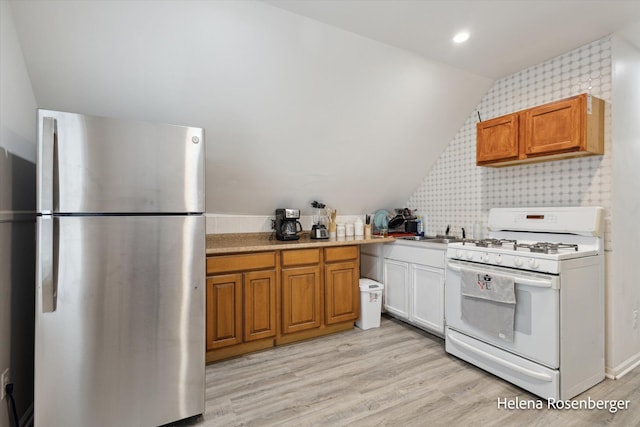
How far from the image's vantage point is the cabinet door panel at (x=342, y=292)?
3053mm

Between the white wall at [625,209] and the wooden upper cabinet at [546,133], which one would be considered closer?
the wooden upper cabinet at [546,133]

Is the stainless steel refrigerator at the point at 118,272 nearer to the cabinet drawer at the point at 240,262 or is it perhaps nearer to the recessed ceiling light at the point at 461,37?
the cabinet drawer at the point at 240,262

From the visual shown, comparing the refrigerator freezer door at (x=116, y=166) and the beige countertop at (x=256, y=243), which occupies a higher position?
the refrigerator freezer door at (x=116, y=166)

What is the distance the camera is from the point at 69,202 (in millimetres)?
1509

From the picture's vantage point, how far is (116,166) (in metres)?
1.58

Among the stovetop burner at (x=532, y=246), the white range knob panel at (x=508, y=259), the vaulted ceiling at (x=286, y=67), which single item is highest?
the vaulted ceiling at (x=286, y=67)

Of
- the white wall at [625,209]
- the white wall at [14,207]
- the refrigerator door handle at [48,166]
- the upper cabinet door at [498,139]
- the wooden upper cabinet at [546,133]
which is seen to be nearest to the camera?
the refrigerator door handle at [48,166]

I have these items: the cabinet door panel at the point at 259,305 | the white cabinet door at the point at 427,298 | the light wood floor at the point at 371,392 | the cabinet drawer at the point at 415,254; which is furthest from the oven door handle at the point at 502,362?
the cabinet door panel at the point at 259,305

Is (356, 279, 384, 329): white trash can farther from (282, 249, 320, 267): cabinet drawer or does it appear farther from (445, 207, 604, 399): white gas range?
(445, 207, 604, 399): white gas range

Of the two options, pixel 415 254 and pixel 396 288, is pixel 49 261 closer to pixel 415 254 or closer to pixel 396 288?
pixel 415 254

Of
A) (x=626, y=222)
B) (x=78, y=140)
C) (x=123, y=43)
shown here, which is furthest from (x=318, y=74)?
(x=626, y=222)

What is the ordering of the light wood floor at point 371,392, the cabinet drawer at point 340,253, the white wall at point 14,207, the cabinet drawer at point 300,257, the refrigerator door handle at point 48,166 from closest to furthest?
the refrigerator door handle at point 48,166 < the white wall at point 14,207 < the light wood floor at point 371,392 < the cabinet drawer at point 300,257 < the cabinet drawer at point 340,253

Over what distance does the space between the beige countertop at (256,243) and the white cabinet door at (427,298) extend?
510 millimetres

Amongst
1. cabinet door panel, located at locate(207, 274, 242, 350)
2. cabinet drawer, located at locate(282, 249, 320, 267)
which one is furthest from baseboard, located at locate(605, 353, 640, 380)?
cabinet door panel, located at locate(207, 274, 242, 350)
